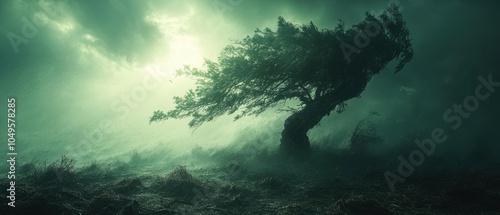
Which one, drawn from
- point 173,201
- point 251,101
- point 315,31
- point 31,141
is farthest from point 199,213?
point 31,141

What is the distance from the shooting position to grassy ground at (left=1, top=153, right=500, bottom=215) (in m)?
7.81

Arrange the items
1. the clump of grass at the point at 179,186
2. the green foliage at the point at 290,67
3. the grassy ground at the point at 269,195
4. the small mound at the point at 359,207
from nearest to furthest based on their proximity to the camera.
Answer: the small mound at the point at 359,207 < the grassy ground at the point at 269,195 < the clump of grass at the point at 179,186 < the green foliage at the point at 290,67

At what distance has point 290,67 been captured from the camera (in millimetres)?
15258

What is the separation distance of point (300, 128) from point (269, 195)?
7.76 metres

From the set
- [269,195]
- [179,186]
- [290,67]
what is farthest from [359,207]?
[290,67]

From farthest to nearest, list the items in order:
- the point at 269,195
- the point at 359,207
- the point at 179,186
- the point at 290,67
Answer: the point at 290,67, the point at 179,186, the point at 269,195, the point at 359,207

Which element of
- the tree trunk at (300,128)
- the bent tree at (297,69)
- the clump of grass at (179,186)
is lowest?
the clump of grass at (179,186)

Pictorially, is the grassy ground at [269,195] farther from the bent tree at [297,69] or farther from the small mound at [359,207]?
the bent tree at [297,69]

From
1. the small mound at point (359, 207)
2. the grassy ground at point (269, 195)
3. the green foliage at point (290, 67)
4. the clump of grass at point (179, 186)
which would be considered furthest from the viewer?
the green foliage at point (290, 67)

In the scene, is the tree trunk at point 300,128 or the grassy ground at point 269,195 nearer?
the grassy ground at point 269,195

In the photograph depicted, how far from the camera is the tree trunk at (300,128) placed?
1717 centimetres

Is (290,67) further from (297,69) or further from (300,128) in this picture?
(300,128)

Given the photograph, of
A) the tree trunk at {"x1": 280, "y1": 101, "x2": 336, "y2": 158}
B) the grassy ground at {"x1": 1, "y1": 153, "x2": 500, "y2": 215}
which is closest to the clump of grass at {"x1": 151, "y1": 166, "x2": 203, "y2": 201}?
the grassy ground at {"x1": 1, "y1": 153, "x2": 500, "y2": 215}

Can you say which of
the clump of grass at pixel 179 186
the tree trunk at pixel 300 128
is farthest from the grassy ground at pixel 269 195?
the tree trunk at pixel 300 128
